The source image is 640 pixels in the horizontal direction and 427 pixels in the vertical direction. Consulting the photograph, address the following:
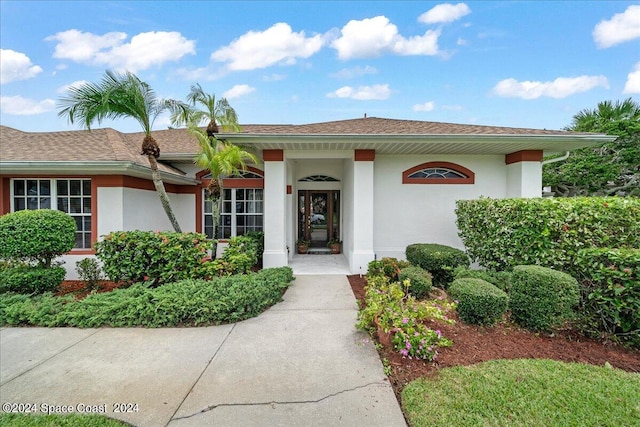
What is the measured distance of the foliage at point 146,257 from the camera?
586 cm

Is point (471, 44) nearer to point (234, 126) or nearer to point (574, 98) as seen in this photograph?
point (574, 98)

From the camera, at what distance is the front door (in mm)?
10859

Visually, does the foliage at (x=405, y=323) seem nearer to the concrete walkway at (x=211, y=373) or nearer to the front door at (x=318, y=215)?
the concrete walkway at (x=211, y=373)

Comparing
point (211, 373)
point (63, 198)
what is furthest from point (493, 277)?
point (63, 198)

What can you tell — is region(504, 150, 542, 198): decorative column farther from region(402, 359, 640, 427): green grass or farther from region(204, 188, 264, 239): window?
region(204, 188, 264, 239): window

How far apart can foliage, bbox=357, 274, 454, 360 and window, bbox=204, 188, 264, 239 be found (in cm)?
640

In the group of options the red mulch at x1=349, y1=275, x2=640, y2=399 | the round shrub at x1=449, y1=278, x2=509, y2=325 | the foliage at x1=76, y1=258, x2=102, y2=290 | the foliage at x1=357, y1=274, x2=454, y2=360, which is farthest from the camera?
the foliage at x1=76, y1=258, x2=102, y2=290

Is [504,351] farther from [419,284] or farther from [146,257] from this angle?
[146,257]

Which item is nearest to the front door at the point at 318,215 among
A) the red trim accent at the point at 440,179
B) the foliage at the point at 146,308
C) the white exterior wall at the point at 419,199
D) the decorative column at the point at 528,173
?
the white exterior wall at the point at 419,199

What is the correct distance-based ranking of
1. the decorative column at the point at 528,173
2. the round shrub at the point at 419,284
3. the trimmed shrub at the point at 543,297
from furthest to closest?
the decorative column at the point at 528,173
the round shrub at the point at 419,284
the trimmed shrub at the point at 543,297

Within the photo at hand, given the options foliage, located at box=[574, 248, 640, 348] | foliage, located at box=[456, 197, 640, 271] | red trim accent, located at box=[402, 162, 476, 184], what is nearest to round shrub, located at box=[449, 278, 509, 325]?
foliage, located at box=[574, 248, 640, 348]

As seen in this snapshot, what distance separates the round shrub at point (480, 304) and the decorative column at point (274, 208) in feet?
15.4

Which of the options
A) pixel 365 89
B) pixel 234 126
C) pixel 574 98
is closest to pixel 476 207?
pixel 234 126

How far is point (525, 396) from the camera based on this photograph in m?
2.60
